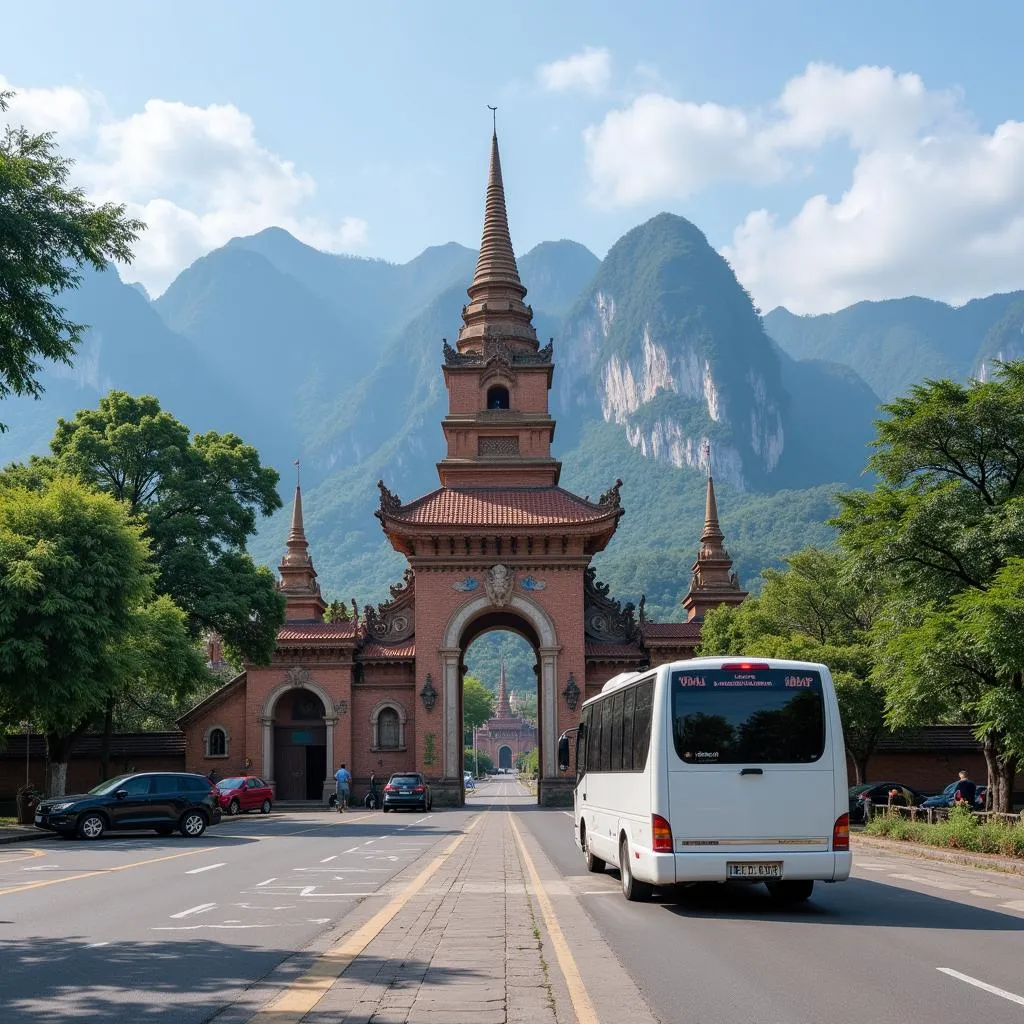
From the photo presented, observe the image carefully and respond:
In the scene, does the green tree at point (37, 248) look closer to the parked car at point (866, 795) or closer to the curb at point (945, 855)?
the curb at point (945, 855)

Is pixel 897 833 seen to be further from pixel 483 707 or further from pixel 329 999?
pixel 483 707

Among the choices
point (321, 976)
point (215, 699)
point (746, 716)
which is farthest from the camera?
point (215, 699)

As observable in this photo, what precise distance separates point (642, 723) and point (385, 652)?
4096 cm

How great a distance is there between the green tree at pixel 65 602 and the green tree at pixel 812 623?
1963 cm

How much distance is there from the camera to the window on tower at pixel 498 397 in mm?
63281

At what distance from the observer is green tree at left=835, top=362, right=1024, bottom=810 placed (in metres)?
24.8

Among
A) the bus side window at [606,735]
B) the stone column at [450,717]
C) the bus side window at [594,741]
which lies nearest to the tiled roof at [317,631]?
the stone column at [450,717]

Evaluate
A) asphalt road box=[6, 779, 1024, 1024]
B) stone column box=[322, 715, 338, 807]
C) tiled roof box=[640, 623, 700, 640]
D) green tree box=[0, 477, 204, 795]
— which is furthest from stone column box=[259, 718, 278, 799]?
asphalt road box=[6, 779, 1024, 1024]

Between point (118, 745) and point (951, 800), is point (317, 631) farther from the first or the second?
point (951, 800)

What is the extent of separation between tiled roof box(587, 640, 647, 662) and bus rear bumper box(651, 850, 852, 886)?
134 ft

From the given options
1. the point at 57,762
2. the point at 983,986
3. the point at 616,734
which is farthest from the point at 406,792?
the point at 983,986

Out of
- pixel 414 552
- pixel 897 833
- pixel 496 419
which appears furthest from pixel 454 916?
pixel 496 419

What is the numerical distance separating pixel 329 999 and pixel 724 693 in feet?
22.3

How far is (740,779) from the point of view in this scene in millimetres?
13664
